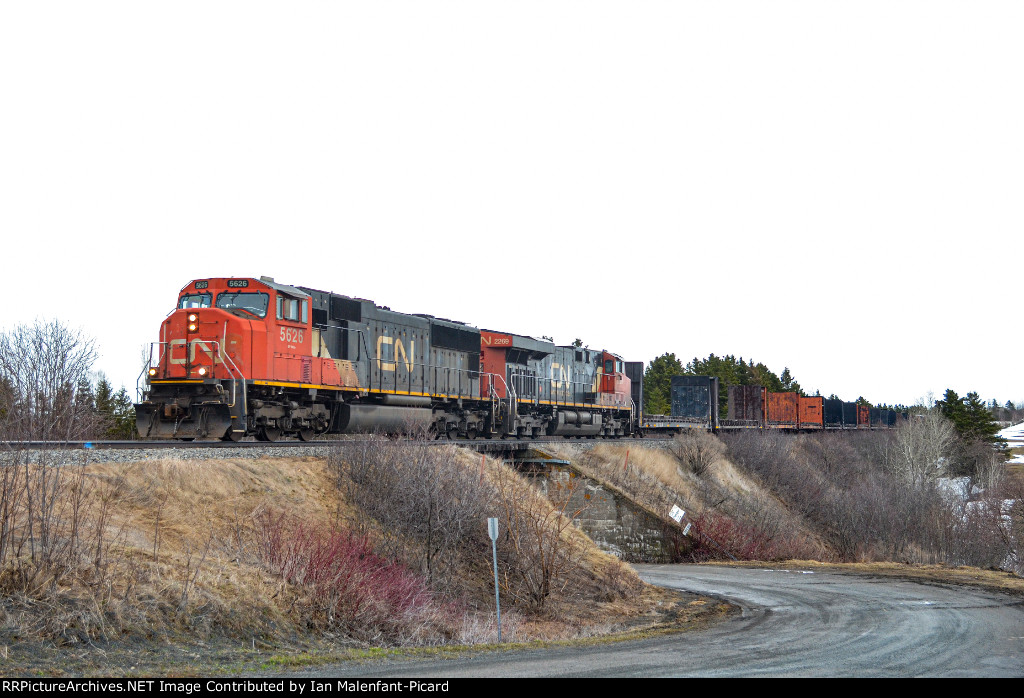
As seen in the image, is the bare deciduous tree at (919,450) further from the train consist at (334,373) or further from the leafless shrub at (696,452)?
the train consist at (334,373)

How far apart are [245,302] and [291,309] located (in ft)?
4.18

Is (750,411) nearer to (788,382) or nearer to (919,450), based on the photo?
(919,450)

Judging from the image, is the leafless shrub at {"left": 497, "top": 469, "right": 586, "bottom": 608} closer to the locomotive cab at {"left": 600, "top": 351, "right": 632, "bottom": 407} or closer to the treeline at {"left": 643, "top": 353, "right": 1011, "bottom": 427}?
the locomotive cab at {"left": 600, "top": 351, "right": 632, "bottom": 407}

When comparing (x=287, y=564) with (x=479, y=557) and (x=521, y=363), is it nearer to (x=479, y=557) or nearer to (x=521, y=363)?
(x=479, y=557)

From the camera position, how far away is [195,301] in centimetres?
2292

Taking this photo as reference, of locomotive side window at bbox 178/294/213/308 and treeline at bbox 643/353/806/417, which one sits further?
treeline at bbox 643/353/806/417

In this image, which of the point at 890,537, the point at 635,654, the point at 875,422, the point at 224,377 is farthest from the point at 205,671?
the point at 875,422

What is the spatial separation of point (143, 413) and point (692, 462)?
30736 mm

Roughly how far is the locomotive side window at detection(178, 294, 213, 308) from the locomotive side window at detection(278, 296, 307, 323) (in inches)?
71.4

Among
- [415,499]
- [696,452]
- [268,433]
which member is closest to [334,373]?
[268,433]

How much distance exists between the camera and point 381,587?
15.1 meters

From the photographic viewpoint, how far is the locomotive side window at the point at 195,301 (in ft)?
74.8

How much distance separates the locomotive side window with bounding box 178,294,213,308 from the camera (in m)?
22.8

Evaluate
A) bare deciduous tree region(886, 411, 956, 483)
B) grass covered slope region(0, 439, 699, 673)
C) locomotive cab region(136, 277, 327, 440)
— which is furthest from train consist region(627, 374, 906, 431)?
grass covered slope region(0, 439, 699, 673)
